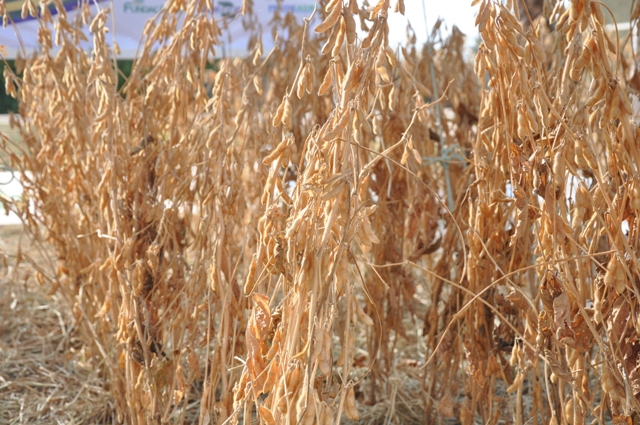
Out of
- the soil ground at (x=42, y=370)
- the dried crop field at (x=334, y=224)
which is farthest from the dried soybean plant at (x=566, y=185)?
the soil ground at (x=42, y=370)

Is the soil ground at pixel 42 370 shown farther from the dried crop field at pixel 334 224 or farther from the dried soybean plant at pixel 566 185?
the dried soybean plant at pixel 566 185

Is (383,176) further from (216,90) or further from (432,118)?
(216,90)

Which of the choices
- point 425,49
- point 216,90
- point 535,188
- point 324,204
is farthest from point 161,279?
point 425,49

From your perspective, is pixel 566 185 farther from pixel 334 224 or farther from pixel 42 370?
pixel 42 370

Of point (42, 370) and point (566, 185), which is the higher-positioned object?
point (566, 185)

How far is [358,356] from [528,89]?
1435 mm

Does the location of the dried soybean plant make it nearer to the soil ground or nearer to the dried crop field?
the dried crop field

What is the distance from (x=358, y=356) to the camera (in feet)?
7.23

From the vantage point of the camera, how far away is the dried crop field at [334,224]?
80 cm

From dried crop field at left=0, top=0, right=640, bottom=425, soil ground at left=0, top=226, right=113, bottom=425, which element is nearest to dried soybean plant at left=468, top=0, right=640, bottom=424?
dried crop field at left=0, top=0, right=640, bottom=425

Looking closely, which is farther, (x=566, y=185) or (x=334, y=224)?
(x=566, y=185)

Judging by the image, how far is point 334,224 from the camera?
2.57 ft

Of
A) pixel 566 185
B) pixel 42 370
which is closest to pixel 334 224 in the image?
pixel 566 185

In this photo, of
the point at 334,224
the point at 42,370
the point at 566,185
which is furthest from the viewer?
the point at 42,370
